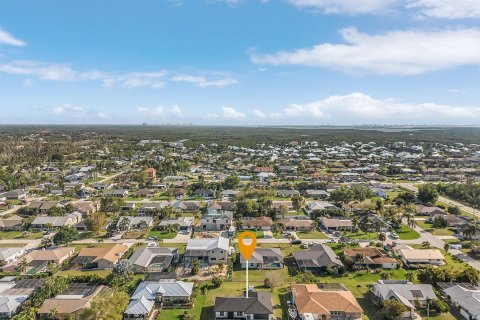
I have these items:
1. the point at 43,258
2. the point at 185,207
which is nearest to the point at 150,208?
the point at 185,207

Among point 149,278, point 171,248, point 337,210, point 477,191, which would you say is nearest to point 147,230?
point 171,248

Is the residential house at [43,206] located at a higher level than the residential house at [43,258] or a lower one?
higher

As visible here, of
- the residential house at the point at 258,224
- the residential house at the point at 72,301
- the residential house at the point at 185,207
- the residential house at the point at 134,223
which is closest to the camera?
the residential house at the point at 72,301

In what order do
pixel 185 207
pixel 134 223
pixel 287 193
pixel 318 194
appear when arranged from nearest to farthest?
pixel 134 223 < pixel 185 207 < pixel 318 194 < pixel 287 193

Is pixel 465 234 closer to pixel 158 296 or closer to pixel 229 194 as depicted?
pixel 158 296

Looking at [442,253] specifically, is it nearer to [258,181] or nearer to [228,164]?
[258,181]

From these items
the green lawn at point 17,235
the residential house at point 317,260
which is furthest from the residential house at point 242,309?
the green lawn at point 17,235

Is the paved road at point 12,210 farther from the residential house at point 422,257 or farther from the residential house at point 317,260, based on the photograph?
the residential house at point 422,257
